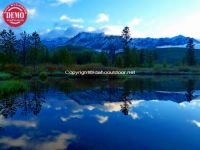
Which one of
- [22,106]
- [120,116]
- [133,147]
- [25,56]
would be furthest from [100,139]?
[25,56]

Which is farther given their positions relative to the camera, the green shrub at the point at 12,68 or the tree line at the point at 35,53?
the tree line at the point at 35,53

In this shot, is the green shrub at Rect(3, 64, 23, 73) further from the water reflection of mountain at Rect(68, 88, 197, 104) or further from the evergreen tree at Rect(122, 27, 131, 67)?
the evergreen tree at Rect(122, 27, 131, 67)

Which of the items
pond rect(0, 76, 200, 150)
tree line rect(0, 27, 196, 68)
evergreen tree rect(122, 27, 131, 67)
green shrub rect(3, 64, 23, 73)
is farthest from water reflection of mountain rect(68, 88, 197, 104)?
evergreen tree rect(122, 27, 131, 67)

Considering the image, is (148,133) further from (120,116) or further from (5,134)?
(5,134)

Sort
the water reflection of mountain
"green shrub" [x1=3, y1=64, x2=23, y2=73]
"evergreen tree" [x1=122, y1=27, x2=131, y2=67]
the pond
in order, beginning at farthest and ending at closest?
"evergreen tree" [x1=122, y1=27, x2=131, y2=67], "green shrub" [x1=3, y1=64, x2=23, y2=73], the water reflection of mountain, the pond

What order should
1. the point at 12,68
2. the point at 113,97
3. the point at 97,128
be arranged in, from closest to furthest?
the point at 97,128 < the point at 113,97 < the point at 12,68

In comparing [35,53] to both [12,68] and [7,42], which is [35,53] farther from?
[12,68]

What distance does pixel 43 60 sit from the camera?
397 ft

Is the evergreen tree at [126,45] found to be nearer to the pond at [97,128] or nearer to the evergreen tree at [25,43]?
the evergreen tree at [25,43]

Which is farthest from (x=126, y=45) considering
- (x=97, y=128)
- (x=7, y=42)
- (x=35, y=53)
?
(x=97, y=128)

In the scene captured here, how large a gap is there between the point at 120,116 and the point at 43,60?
107m

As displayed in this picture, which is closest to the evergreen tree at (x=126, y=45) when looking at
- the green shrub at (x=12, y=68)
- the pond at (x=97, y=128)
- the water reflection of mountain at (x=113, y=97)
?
the green shrub at (x=12, y=68)

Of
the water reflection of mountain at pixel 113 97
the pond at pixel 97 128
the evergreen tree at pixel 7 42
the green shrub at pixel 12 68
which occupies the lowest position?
the water reflection of mountain at pixel 113 97

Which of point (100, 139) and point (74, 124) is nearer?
point (100, 139)
